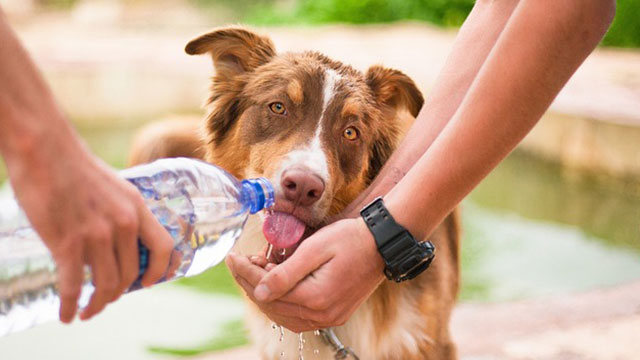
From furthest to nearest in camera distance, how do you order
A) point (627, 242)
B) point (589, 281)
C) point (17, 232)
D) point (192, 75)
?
1. point (192, 75)
2. point (627, 242)
3. point (589, 281)
4. point (17, 232)

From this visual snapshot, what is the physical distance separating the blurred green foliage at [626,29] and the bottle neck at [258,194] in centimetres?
928

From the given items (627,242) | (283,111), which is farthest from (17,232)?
(627,242)

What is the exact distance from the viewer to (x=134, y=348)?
4.04m

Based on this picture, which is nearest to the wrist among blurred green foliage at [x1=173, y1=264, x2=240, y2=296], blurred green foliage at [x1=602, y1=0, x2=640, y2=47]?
blurred green foliage at [x1=173, y1=264, x2=240, y2=296]

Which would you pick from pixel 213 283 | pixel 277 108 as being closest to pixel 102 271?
pixel 277 108

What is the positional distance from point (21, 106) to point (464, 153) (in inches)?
42.6

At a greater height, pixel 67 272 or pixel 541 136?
pixel 67 272

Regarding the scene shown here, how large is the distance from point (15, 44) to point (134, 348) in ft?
11.1

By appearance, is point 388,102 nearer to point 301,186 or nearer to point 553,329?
point 301,186

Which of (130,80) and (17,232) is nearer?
(17,232)

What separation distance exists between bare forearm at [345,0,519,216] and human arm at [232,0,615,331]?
0.87 ft

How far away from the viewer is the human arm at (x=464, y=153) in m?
1.58

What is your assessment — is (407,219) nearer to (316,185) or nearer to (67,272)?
(316,185)

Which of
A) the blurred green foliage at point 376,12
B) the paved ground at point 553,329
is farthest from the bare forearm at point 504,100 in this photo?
the blurred green foliage at point 376,12
